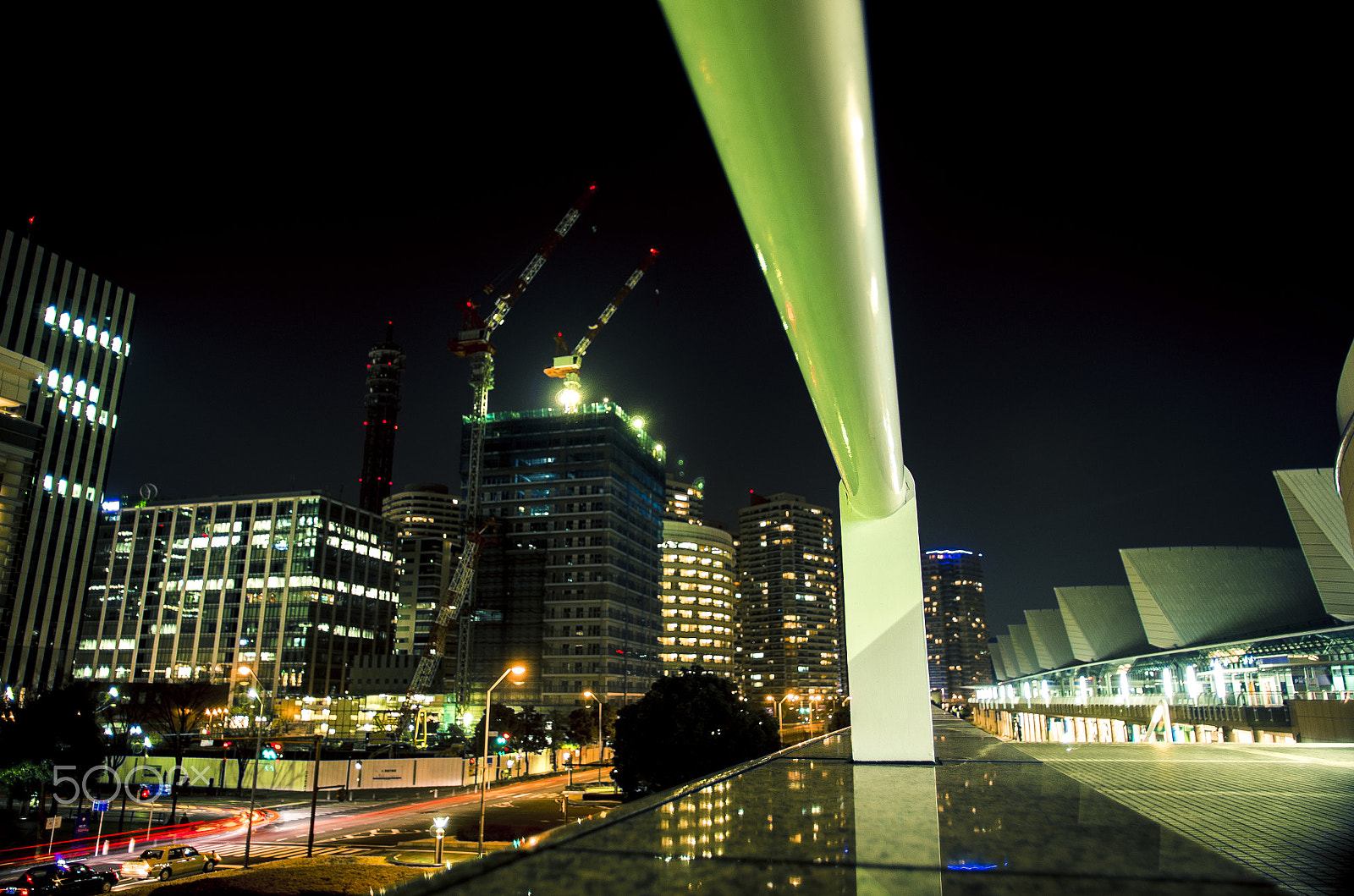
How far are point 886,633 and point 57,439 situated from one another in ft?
320

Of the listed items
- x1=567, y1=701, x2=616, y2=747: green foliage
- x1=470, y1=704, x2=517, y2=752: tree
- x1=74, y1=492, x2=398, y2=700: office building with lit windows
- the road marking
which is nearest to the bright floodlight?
x1=74, y1=492, x2=398, y2=700: office building with lit windows

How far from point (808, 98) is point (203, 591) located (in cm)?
13474

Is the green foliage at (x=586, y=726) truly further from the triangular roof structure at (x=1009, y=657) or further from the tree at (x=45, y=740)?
the triangular roof structure at (x=1009, y=657)

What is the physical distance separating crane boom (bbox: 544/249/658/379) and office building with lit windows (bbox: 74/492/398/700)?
147 feet

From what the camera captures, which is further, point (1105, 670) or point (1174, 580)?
point (1105, 670)

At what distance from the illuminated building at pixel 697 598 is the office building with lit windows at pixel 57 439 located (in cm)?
9660

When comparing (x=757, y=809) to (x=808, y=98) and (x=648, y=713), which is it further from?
(x=648, y=713)

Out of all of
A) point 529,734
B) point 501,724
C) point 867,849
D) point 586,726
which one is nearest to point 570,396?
point 586,726

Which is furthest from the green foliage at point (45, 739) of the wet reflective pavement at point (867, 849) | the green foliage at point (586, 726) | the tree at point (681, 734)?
the green foliage at point (586, 726)

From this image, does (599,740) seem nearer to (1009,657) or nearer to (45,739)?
(45,739)

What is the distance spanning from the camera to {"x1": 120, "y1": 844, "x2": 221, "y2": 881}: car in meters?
27.0

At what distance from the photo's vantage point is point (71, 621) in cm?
7875

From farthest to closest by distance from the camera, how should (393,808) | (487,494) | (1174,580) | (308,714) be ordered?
(487,494)
(308,714)
(1174,580)
(393,808)

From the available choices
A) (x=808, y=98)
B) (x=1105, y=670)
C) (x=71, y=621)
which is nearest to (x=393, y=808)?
(x=808, y=98)
